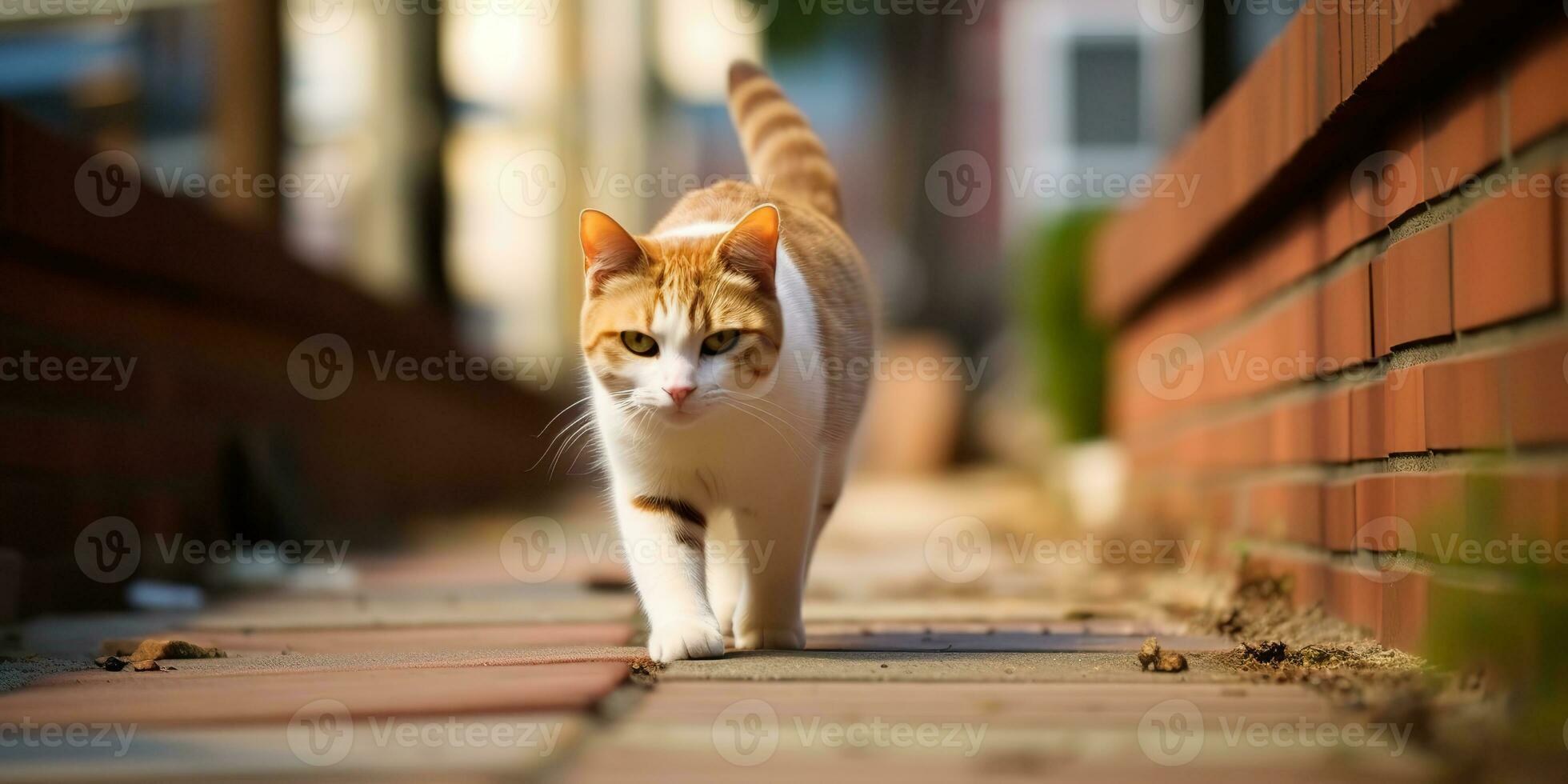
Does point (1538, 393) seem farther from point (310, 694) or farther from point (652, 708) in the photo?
point (310, 694)

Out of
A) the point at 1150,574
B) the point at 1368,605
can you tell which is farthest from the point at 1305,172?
the point at 1150,574

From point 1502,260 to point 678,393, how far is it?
1100mm

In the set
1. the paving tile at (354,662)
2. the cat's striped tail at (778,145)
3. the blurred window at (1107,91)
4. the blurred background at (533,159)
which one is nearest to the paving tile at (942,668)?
the paving tile at (354,662)

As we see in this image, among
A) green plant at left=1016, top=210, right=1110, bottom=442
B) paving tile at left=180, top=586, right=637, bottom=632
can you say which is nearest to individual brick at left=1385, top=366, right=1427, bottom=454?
paving tile at left=180, top=586, right=637, bottom=632

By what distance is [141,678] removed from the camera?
177 centimetres

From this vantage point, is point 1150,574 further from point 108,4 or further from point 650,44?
point 650,44

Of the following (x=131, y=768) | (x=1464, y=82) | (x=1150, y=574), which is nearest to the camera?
(x=131, y=768)

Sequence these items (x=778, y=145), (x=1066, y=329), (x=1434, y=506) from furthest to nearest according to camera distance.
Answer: (x=1066, y=329), (x=778, y=145), (x=1434, y=506)

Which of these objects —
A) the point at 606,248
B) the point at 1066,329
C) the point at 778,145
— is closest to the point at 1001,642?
the point at 606,248

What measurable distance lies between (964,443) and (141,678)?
28.2ft

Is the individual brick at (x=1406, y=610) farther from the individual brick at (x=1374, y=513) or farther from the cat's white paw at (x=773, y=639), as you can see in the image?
the cat's white paw at (x=773, y=639)

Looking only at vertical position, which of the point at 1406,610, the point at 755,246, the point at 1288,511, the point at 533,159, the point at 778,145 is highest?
the point at 533,159

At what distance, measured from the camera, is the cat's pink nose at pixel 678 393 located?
6.64 feet

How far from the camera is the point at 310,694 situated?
61.7 inches
